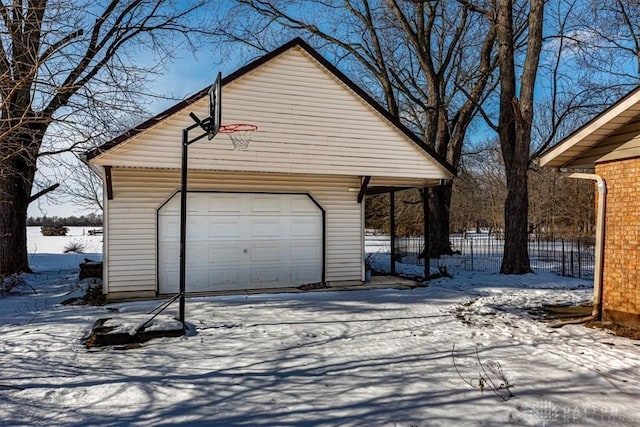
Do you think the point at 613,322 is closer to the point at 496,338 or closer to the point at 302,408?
the point at 496,338

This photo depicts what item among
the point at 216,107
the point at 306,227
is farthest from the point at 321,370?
the point at 306,227

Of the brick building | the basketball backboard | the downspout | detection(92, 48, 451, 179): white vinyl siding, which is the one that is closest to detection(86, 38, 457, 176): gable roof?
detection(92, 48, 451, 179): white vinyl siding

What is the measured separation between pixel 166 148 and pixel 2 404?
5.96m

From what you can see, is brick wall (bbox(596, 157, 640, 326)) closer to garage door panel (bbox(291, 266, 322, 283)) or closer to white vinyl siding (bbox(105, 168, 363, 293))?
white vinyl siding (bbox(105, 168, 363, 293))

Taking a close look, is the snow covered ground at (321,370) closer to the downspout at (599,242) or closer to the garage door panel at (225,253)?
the downspout at (599,242)

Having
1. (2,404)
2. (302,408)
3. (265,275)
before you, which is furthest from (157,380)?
(265,275)

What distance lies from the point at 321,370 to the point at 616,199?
5.51m

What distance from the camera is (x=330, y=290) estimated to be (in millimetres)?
11094

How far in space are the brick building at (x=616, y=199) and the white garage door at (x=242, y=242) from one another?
613 cm

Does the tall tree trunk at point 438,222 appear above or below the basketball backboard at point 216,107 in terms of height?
below

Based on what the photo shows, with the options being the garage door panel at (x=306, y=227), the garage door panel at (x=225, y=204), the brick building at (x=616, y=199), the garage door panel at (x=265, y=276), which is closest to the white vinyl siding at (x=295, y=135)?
the garage door panel at (x=225, y=204)

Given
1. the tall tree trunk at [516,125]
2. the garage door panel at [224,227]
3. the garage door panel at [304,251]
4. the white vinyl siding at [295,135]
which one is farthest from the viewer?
the tall tree trunk at [516,125]

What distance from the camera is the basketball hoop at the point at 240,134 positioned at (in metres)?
9.88

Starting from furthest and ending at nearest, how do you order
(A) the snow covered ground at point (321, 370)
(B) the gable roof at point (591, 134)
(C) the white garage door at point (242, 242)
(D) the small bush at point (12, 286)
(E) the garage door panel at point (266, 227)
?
(E) the garage door panel at point (266, 227) → (D) the small bush at point (12, 286) → (C) the white garage door at point (242, 242) → (B) the gable roof at point (591, 134) → (A) the snow covered ground at point (321, 370)
